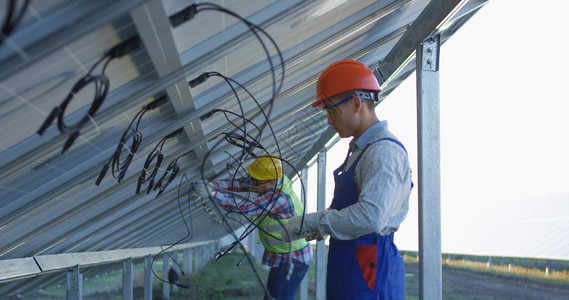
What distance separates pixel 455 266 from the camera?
2094cm

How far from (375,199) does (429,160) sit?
1036mm

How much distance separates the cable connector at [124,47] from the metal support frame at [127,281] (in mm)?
5070

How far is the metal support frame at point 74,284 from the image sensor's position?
182 inches

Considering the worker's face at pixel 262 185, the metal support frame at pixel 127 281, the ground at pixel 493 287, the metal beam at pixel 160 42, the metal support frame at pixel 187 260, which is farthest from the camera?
the metal support frame at pixel 187 260

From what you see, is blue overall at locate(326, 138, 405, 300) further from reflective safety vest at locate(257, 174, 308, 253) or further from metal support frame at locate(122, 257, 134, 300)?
metal support frame at locate(122, 257, 134, 300)

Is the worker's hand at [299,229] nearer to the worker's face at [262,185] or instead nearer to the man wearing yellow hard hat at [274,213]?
the man wearing yellow hard hat at [274,213]

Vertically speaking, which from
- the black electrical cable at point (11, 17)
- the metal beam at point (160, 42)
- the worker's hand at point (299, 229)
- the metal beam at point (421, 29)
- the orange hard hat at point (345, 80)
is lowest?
the worker's hand at point (299, 229)

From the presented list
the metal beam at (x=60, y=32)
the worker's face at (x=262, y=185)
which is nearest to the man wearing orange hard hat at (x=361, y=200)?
the metal beam at (x=60, y=32)

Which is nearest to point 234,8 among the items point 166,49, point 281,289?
point 166,49

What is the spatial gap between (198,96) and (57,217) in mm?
1287

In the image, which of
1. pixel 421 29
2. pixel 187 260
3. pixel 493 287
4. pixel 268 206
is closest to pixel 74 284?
pixel 268 206

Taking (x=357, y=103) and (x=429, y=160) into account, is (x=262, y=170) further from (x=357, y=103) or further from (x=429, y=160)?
(x=357, y=103)

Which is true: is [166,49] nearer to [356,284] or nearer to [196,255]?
[356,284]

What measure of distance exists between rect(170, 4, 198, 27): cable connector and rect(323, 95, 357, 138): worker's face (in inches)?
38.5
